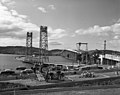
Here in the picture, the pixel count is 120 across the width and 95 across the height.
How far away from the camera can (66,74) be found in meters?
34.8

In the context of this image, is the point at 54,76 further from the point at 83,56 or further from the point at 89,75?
the point at 83,56

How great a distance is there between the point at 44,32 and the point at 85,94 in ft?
273

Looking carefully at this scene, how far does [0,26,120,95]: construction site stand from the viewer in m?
21.5

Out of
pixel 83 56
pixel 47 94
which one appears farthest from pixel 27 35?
pixel 47 94

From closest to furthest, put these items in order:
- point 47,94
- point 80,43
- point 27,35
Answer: point 47,94 → point 80,43 → point 27,35

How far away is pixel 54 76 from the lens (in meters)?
28.7

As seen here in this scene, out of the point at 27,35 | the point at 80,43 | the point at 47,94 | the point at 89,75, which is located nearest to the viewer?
the point at 47,94

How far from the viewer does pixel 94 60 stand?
310 ft

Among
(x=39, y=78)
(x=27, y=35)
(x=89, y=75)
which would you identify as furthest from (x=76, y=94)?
(x=27, y=35)

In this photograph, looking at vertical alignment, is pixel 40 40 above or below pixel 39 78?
above

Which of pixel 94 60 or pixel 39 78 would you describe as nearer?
pixel 39 78

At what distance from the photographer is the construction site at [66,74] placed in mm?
21544

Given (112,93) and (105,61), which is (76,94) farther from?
(105,61)

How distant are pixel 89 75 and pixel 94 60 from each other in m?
64.2
